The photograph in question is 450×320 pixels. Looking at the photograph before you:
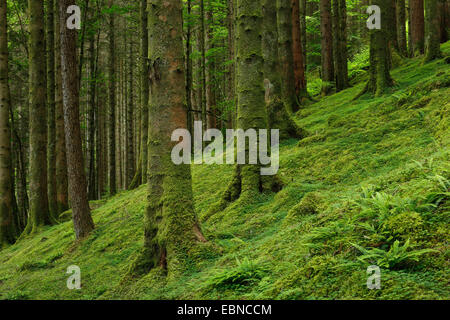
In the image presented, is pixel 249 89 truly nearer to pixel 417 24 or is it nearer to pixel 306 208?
pixel 306 208

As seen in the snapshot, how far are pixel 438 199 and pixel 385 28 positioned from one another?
741cm

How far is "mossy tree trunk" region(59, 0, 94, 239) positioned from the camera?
8.97 m

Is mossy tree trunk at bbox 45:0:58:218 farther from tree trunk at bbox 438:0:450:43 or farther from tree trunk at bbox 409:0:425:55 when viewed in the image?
tree trunk at bbox 438:0:450:43

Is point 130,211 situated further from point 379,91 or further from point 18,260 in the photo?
point 379,91

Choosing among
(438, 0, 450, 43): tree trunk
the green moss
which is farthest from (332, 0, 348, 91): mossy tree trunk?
the green moss

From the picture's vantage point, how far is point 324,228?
13.6 feet

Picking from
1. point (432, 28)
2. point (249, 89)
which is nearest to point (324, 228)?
point (249, 89)

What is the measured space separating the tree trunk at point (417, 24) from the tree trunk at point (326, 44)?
3115mm

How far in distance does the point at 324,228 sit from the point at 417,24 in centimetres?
1305

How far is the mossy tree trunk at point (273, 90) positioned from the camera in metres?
9.71

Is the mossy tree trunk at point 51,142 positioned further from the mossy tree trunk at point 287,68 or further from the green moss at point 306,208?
the green moss at point 306,208

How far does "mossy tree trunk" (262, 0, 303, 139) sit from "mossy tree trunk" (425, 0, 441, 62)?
4207 millimetres
